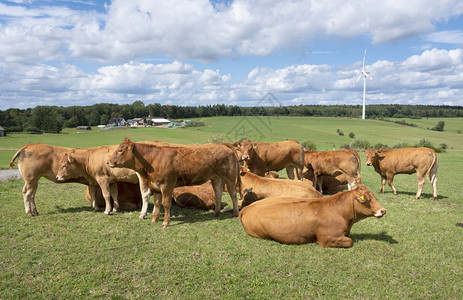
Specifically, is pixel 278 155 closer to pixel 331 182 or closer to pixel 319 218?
pixel 331 182

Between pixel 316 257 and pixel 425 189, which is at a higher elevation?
pixel 316 257

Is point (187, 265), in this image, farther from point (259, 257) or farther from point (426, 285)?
point (426, 285)

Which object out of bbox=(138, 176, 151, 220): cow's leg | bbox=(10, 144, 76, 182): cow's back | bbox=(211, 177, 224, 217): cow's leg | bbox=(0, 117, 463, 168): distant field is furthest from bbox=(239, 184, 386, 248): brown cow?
bbox=(0, 117, 463, 168): distant field

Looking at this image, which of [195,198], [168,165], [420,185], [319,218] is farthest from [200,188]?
[420,185]

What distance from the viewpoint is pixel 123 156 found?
8.70 metres

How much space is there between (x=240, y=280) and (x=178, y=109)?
11632 cm

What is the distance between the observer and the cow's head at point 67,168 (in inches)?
388

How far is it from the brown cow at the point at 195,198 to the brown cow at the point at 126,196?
4.26ft

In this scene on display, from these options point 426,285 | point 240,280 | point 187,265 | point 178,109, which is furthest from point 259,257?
point 178,109

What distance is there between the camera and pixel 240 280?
554 cm

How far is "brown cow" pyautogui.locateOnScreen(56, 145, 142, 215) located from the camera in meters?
9.87

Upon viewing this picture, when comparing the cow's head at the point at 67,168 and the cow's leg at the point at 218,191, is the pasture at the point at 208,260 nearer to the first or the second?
the cow's leg at the point at 218,191

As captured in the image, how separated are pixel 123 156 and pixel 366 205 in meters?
6.19

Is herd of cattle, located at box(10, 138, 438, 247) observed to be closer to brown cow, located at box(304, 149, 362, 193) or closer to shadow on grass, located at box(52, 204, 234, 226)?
shadow on grass, located at box(52, 204, 234, 226)
